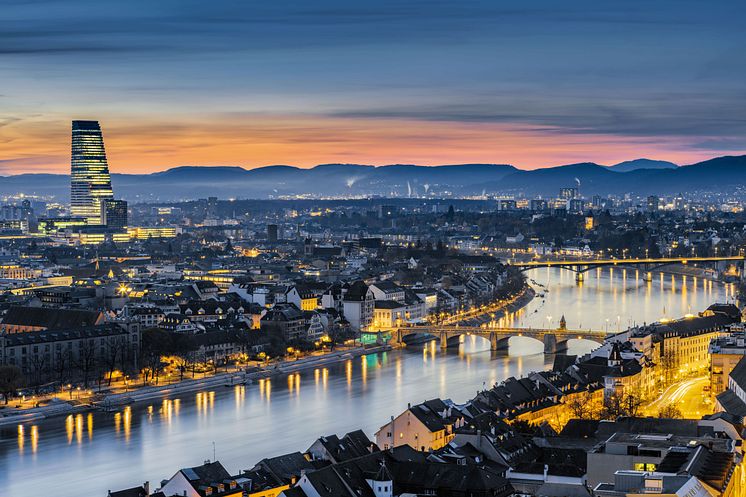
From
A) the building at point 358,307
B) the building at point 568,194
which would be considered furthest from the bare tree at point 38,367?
the building at point 568,194

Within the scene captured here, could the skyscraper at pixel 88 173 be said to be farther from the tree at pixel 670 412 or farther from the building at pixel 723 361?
the tree at pixel 670 412

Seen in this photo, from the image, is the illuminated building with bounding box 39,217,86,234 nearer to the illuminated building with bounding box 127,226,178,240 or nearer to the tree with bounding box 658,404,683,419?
the illuminated building with bounding box 127,226,178,240

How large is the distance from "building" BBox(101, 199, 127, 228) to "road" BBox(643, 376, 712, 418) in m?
52.0

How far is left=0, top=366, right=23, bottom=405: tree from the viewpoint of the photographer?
17.8 m

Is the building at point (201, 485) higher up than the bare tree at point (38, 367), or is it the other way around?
the building at point (201, 485)

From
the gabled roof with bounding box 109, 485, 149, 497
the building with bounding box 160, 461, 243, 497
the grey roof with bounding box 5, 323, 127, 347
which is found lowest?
the gabled roof with bounding box 109, 485, 149, 497

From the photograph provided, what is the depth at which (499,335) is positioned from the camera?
2370 centimetres

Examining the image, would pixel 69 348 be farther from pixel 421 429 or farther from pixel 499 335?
pixel 421 429

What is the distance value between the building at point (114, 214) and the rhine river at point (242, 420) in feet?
146

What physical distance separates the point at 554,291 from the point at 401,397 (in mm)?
19019

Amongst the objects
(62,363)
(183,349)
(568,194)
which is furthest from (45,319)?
(568,194)

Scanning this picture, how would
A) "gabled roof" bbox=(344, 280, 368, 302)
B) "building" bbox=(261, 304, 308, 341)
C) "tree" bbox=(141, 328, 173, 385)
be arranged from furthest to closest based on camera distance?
"gabled roof" bbox=(344, 280, 368, 302) → "building" bbox=(261, 304, 308, 341) → "tree" bbox=(141, 328, 173, 385)

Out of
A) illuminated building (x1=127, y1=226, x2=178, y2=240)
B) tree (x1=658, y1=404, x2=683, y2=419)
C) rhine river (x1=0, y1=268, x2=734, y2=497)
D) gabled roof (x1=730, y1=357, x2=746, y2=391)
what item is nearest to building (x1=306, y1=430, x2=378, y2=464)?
rhine river (x1=0, y1=268, x2=734, y2=497)

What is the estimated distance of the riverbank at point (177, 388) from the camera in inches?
668
